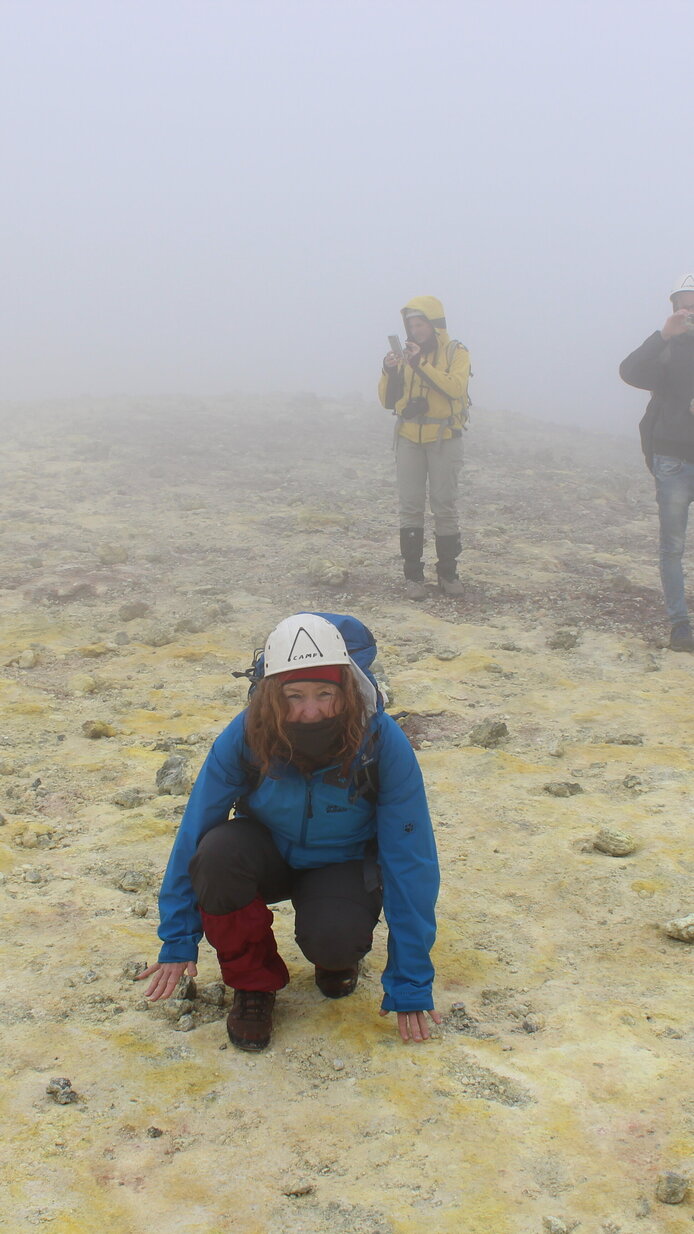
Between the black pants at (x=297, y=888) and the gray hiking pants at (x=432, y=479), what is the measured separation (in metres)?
5.23

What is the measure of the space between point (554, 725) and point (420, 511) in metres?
2.97

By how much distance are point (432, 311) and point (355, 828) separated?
224 inches

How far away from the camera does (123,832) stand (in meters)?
4.16

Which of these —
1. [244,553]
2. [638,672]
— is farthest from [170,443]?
[638,672]

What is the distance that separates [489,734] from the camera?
5.25 metres

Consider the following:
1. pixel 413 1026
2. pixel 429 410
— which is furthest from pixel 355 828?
pixel 429 410

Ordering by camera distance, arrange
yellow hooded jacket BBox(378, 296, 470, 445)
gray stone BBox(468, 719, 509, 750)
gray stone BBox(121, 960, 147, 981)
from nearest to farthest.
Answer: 1. gray stone BBox(121, 960, 147, 981)
2. gray stone BBox(468, 719, 509, 750)
3. yellow hooded jacket BBox(378, 296, 470, 445)

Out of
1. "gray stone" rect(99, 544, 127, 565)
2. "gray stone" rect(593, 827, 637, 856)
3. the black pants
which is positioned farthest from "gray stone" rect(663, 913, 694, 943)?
"gray stone" rect(99, 544, 127, 565)

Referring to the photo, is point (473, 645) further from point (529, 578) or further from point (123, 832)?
point (123, 832)

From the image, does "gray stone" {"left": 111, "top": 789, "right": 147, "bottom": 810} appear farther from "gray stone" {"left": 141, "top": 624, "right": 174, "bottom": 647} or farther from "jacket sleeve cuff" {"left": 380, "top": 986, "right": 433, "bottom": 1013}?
"gray stone" {"left": 141, "top": 624, "right": 174, "bottom": 647}

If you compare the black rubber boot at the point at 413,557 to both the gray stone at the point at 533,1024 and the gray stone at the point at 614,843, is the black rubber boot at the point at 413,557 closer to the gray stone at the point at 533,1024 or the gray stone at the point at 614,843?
the gray stone at the point at 614,843

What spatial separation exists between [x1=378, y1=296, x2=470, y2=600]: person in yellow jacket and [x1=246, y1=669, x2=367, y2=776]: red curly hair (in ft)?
17.2

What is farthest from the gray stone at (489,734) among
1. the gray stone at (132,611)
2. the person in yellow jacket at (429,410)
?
the gray stone at (132,611)

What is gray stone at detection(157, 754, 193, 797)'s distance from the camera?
4574 mm
